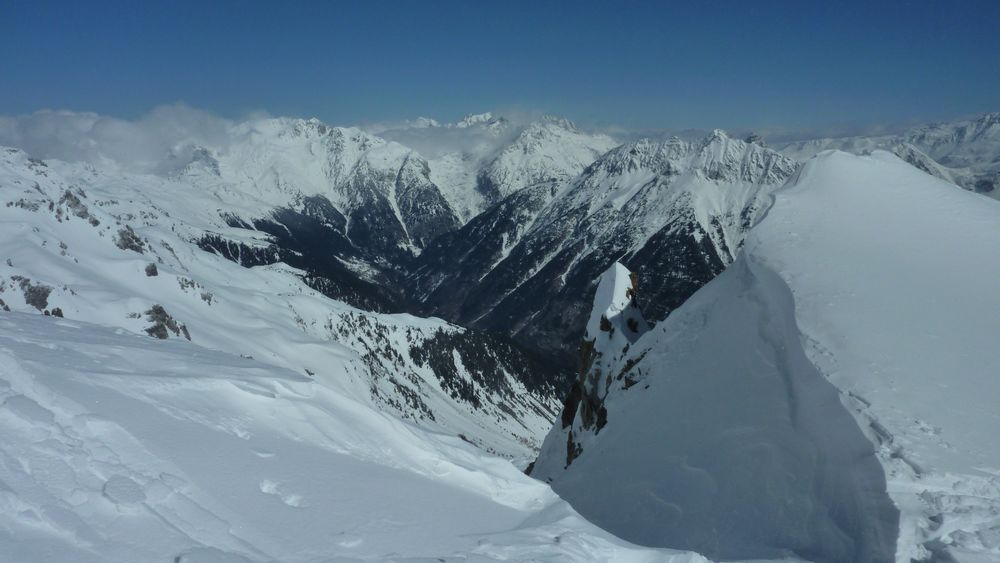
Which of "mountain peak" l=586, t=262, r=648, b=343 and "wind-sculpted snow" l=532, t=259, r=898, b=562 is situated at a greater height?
"mountain peak" l=586, t=262, r=648, b=343

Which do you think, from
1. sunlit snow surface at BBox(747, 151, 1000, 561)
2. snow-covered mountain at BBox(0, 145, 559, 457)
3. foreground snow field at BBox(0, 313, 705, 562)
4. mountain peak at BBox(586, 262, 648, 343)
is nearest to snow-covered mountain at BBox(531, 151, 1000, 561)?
sunlit snow surface at BBox(747, 151, 1000, 561)

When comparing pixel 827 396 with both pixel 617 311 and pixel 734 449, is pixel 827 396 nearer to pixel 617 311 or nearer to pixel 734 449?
pixel 734 449

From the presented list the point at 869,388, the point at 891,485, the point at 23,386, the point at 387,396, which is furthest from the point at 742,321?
the point at 387,396

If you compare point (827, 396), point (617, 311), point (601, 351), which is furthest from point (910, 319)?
point (617, 311)

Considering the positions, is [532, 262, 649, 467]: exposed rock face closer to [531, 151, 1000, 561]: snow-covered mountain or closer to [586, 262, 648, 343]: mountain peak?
[586, 262, 648, 343]: mountain peak

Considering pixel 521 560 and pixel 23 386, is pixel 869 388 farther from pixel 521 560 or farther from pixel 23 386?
pixel 23 386

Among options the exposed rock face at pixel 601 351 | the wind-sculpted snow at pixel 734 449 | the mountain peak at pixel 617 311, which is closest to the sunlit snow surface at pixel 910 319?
the wind-sculpted snow at pixel 734 449
